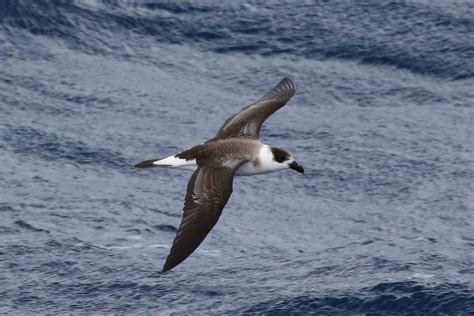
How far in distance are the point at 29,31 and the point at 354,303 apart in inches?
430

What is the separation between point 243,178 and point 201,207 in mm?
7119

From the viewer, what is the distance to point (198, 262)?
825 inches

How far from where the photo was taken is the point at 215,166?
17.6 metres

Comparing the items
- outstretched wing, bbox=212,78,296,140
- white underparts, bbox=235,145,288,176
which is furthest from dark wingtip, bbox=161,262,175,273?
outstretched wing, bbox=212,78,296,140

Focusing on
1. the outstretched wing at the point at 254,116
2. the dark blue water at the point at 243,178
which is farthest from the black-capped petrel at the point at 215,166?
the dark blue water at the point at 243,178

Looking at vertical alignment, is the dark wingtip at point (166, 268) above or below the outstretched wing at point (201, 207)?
below

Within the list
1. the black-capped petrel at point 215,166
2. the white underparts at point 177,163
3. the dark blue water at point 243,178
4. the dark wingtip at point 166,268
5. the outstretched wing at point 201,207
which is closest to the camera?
the dark wingtip at point 166,268

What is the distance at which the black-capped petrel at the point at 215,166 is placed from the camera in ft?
53.9

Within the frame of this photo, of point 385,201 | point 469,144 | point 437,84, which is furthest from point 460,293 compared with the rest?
point 437,84

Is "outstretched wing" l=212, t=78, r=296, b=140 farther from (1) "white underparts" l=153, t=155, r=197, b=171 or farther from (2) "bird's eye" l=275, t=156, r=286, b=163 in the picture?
(1) "white underparts" l=153, t=155, r=197, b=171

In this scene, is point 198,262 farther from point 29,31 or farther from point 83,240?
point 29,31

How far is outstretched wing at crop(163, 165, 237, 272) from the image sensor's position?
1616 centimetres

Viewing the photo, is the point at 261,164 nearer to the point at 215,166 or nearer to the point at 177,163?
the point at 215,166

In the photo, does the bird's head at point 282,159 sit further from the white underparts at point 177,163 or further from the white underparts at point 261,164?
the white underparts at point 177,163
